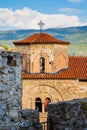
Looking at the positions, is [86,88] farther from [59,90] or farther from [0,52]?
[0,52]

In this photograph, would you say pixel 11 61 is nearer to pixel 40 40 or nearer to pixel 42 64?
pixel 40 40

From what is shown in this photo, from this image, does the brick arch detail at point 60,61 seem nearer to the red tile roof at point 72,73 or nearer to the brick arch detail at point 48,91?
the red tile roof at point 72,73

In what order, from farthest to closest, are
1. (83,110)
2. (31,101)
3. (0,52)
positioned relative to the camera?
(31,101), (83,110), (0,52)

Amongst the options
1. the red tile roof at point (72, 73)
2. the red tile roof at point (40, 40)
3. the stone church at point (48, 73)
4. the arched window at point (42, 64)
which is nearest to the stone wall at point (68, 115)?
the stone church at point (48, 73)

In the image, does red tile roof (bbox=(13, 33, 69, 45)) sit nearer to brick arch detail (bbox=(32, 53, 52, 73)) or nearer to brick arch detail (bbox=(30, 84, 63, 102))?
brick arch detail (bbox=(32, 53, 52, 73))

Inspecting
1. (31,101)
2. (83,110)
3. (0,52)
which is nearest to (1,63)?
(0,52)

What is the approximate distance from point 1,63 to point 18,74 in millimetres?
501

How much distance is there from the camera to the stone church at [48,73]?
49.2 meters

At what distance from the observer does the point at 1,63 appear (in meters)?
9.24

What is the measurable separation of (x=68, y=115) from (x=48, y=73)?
38.5 metres

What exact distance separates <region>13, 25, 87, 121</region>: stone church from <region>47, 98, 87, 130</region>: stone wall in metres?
35.2

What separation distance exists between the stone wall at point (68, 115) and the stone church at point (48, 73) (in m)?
35.2

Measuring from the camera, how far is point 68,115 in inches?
479

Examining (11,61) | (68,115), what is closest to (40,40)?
(68,115)
